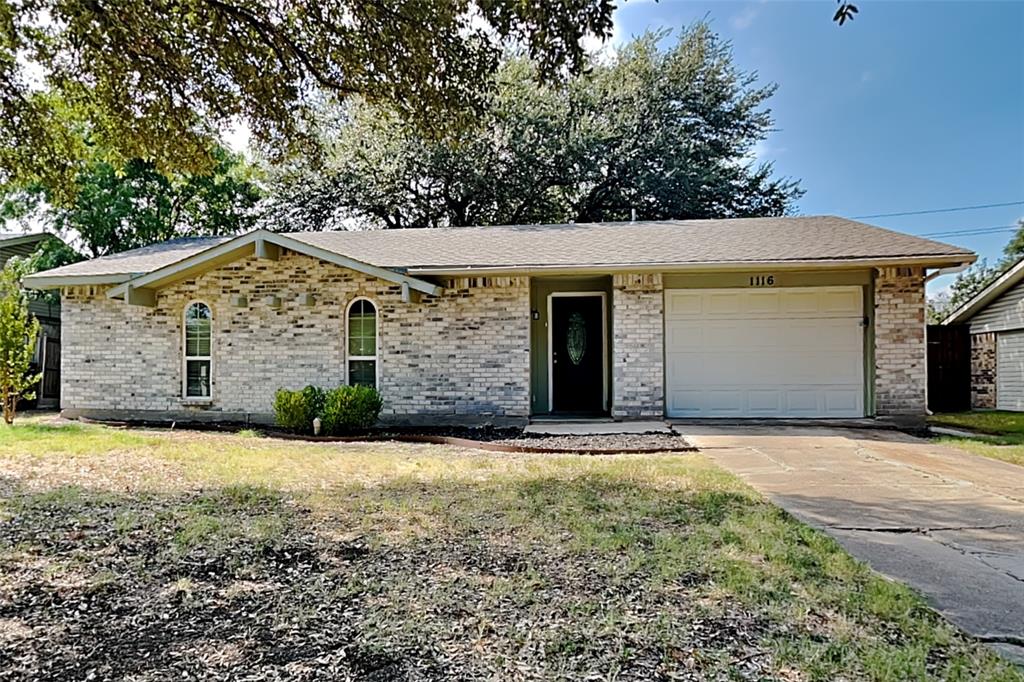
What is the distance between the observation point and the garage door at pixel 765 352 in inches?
408

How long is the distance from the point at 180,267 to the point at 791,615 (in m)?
10.4

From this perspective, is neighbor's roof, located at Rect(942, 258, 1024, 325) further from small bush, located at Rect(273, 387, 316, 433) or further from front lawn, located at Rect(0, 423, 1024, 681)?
small bush, located at Rect(273, 387, 316, 433)

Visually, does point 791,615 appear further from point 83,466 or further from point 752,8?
point 752,8

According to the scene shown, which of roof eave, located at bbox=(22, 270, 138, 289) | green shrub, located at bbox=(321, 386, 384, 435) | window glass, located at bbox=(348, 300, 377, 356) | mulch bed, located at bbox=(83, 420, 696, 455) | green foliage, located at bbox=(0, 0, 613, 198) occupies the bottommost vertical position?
mulch bed, located at bbox=(83, 420, 696, 455)

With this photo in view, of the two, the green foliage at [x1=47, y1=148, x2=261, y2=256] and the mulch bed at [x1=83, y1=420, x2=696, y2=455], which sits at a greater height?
the green foliage at [x1=47, y1=148, x2=261, y2=256]

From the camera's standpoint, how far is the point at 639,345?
10508 millimetres

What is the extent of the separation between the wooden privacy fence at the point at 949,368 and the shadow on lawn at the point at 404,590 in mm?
11813

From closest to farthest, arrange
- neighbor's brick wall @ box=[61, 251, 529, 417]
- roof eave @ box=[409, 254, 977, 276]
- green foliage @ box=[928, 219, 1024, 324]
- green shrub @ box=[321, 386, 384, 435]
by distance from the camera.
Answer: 1. roof eave @ box=[409, 254, 977, 276]
2. green shrub @ box=[321, 386, 384, 435]
3. neighbor's brick wall @ box=[61, 251, 529, 417]
4. green foliage @ box=[928, 219, 1024, 324]

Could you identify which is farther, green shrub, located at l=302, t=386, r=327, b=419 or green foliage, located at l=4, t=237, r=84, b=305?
green foliage, located at l=4, t=237, r=84, b=305

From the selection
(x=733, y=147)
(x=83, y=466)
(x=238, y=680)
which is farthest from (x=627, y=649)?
(x=733, y=147)

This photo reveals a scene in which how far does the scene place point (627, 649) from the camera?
2520 mm

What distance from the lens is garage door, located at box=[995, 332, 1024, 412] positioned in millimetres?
13711

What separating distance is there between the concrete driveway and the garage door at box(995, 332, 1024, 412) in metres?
7.46

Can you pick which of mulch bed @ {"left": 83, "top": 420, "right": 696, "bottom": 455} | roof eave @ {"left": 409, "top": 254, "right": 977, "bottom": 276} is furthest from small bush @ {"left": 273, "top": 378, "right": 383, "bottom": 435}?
roof eave @ {"left": 409, "top": 254, "right": 977, "bottom": 276}
